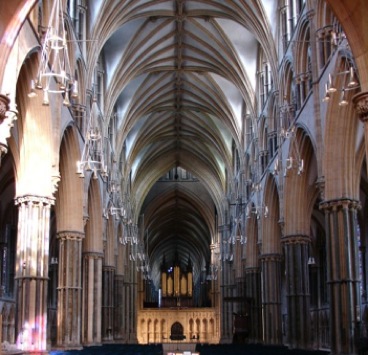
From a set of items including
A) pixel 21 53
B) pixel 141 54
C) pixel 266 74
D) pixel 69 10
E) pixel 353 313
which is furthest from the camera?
pixel 141 54

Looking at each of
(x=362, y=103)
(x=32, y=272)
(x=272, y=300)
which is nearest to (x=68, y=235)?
(x=32, y=272)

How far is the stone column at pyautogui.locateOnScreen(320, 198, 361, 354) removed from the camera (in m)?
21.6

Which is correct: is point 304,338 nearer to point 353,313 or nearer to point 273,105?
point 353,313

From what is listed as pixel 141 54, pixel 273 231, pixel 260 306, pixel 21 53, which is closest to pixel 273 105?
pixel 273 231

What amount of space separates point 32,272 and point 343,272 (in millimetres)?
10370

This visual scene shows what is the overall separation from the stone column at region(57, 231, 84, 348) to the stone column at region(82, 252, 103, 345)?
19.7 feet

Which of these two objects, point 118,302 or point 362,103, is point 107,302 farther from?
point 362,103

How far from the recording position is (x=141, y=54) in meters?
39.9

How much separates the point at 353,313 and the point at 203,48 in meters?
23.0

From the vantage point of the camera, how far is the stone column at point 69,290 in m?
28.0

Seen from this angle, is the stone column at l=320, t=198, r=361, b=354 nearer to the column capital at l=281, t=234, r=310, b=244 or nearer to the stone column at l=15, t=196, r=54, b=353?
the column capital at l=281, t=234, r=310, b=244

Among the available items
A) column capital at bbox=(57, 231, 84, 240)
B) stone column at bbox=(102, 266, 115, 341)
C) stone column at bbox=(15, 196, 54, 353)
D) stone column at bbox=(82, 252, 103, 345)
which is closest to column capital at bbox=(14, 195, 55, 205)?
stone column at bbox=(15, 196, 54, 353)

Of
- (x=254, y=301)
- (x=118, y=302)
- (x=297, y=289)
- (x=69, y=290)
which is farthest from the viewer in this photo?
(x=118, y=302)

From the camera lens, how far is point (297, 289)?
29.6 m
